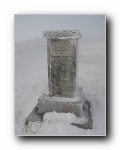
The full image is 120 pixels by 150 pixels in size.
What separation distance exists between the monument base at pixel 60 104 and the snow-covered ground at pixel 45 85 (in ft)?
0.15

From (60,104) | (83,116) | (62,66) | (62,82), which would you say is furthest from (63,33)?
(83,116)

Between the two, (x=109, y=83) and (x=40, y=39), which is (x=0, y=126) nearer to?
(x=40, y=39)

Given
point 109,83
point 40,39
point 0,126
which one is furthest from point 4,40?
point 109,83

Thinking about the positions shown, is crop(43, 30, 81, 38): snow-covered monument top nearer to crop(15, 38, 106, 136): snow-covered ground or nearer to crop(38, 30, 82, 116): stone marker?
crop(38, 30, 82, 116): stone marker

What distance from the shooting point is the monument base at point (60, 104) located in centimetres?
276

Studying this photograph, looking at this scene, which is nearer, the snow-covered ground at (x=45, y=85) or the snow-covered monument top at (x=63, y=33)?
the snow-covered monument top at (x=63, y=33)

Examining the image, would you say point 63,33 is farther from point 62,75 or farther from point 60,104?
point 60,104

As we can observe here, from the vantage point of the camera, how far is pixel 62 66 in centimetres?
275

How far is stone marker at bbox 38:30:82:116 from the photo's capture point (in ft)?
8.88

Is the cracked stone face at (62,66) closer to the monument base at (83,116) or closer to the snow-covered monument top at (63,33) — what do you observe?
the snow-covered monument top at (63,33)

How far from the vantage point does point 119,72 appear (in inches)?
109

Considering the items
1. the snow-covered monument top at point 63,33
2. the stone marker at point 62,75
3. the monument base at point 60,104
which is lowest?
the monument base at point 60,104

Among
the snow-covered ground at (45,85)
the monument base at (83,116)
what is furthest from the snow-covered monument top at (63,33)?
the monument base at (83,116)

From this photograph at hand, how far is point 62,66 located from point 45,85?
0.27m
